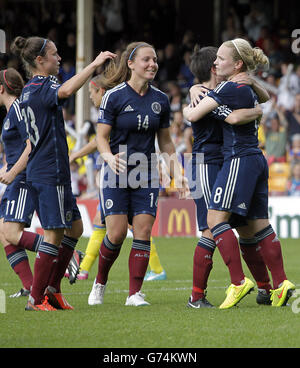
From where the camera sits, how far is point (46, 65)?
261 inches

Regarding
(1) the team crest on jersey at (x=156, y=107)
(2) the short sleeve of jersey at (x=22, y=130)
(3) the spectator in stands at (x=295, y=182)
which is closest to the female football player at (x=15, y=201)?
(2) the short sleeve of jersey at (x=22, y=130)

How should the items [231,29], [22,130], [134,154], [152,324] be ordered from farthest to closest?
[231,29] → [22,130] → [134,154] → [152,324]

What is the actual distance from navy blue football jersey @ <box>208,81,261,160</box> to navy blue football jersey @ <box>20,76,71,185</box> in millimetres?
1246

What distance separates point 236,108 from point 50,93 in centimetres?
145

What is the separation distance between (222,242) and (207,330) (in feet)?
3.58

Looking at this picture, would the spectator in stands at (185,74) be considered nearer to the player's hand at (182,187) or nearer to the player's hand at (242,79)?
the player's hand at (182,187)

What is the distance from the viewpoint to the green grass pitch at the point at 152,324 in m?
5.18

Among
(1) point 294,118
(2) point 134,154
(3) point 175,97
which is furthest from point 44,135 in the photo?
(3) point 175,97

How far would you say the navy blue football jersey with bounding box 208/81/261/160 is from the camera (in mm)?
6527

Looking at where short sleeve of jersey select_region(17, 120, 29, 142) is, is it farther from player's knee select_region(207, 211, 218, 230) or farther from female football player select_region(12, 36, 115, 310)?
player's knee select_region(207, 211, 218, 230)

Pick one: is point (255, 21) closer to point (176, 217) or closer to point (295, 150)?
point (295, 150)

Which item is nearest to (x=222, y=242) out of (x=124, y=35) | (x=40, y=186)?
(x=40, y=186)

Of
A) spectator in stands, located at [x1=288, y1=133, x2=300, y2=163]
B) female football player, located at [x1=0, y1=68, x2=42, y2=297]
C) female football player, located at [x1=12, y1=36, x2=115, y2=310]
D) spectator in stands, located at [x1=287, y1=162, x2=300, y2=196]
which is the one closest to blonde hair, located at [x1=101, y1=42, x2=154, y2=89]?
female football player, located at [x1=12, y1=36, x2=115, y2=310]

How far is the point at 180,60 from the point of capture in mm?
20938
